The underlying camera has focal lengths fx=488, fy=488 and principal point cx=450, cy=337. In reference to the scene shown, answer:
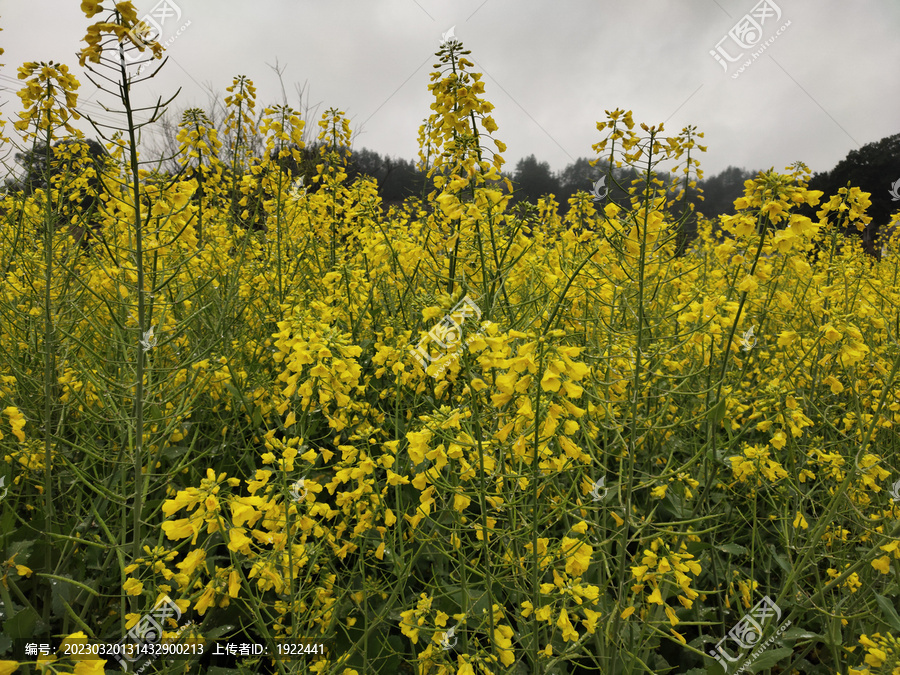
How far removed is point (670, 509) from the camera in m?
2.79

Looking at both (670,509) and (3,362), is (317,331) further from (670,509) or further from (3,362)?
(3,362)

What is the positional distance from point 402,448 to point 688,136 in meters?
2.96

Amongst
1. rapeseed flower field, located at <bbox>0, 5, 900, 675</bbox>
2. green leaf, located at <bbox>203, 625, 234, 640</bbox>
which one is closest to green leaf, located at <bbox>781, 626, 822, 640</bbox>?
rapeseed flower field, located at <bbox>0, 5, 900, 675</bbox>

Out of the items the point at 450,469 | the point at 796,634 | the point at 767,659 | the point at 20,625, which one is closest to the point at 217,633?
the point at 20,625

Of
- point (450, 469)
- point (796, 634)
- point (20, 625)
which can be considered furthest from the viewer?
point (796, 634)

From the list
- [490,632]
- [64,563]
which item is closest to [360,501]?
[490,632]

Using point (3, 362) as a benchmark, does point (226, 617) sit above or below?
below

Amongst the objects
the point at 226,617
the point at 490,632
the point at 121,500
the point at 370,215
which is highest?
the point at 370,215

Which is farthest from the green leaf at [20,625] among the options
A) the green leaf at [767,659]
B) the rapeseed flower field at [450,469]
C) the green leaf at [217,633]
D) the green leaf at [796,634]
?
the green leaf at [796,634]

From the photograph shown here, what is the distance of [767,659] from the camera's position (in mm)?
2027

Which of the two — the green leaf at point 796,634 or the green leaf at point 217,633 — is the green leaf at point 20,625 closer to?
the green leaf at point 217,633

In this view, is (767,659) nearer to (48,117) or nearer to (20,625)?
(20,625)

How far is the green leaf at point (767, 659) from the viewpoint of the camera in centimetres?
201

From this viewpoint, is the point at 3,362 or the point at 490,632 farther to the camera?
the point at 3,362
